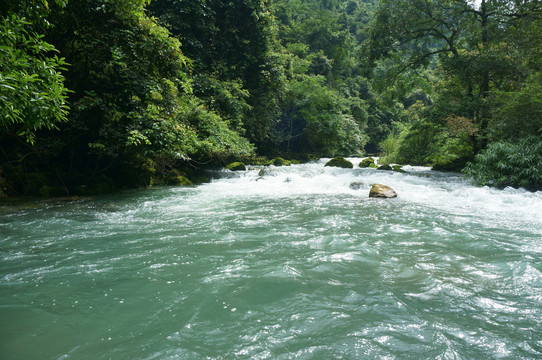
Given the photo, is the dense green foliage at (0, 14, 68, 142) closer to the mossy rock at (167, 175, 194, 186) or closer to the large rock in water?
the mossy rock at (167, 175, 194, 186)

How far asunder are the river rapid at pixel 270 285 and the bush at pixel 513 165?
315 cm

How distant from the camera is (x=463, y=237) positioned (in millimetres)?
3986

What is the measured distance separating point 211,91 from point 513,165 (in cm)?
1186

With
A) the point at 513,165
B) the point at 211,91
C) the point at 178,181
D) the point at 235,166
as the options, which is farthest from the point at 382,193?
the point at 211,91

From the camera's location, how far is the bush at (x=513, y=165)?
7.77 meters

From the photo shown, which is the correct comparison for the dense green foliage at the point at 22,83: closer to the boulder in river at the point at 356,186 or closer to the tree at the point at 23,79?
the tree at the point at 23,79

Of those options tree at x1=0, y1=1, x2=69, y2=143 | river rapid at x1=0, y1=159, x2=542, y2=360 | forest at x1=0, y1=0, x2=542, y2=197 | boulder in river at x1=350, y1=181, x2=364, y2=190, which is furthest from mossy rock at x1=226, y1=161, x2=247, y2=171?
tree at x1=0, y1=1, x2=69, y2=143

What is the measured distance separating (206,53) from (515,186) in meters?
14.4

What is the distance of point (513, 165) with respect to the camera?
26.8 feet

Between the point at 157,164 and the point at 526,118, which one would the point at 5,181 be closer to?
the point at 157,164

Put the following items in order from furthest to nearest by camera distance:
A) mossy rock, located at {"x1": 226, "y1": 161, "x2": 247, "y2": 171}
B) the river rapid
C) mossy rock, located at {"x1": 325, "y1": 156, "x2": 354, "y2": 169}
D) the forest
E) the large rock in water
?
1. mossy rock, located at {"x1": 325, "y1": 156, "x2": 354, "y2": 169}
2. mossy rock, located at {"x1": 226, "y1": 161, "x2": 247, "y2": 171}
3. the large rock in water
4. the forest
5. the river rapid

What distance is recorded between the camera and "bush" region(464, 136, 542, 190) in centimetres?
777

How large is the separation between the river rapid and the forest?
174 cm

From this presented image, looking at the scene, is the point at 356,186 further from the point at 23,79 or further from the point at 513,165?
the point at 23,79
